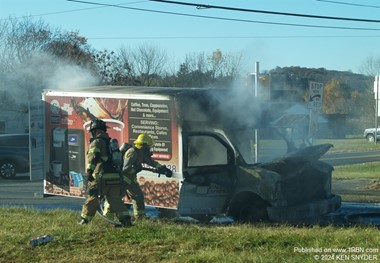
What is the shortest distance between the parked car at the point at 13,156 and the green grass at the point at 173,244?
1316 centimetres

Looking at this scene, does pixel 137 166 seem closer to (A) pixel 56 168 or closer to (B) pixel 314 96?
(A) pixel 56 168

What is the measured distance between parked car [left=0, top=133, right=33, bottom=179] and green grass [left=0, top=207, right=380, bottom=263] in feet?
43.2

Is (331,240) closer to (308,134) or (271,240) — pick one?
(271,240)

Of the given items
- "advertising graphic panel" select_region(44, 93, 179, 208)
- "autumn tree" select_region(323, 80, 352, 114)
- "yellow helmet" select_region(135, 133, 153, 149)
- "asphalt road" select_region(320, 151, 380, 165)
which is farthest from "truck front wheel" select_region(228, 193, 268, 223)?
"autumn tree" select_region(323, 80, 352, 114)

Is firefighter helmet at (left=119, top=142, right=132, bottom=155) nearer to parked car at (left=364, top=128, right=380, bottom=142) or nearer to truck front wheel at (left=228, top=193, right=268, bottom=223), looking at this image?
truck front wheel at (left=228, top=193, right=268, bottom=223)

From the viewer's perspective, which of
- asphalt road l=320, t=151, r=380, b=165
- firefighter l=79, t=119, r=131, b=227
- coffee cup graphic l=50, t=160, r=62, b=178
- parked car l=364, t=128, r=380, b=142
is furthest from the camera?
parked car l=364, t=128, r=380, b=142

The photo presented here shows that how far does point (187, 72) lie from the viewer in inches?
1187

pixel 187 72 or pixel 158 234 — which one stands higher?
pixel 187 72

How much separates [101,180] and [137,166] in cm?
133

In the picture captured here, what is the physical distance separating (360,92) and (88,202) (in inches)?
2331

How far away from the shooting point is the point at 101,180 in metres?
9.09

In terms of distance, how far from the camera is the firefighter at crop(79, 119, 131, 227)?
357 inches

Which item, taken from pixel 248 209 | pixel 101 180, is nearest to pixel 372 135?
pixel 248 209

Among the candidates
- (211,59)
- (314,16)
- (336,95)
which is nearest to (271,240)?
(314,16)
